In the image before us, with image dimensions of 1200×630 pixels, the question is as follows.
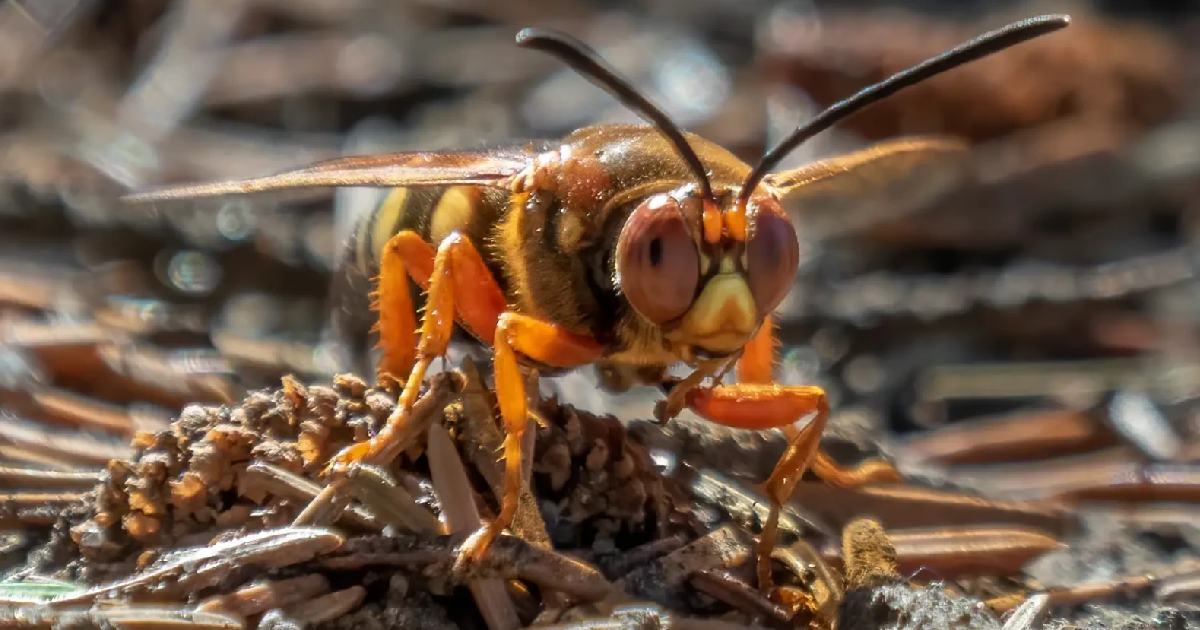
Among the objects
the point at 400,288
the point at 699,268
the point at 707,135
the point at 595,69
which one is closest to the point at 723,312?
the point at 699,268

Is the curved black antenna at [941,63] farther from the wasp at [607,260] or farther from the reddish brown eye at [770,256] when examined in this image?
the reddish brown eye at [770,256]

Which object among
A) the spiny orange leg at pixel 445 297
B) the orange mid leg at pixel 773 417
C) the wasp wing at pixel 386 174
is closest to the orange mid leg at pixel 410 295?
the spiny orange leg at pixel 445 297

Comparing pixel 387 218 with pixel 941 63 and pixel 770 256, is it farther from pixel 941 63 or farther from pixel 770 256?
pixel 941 63

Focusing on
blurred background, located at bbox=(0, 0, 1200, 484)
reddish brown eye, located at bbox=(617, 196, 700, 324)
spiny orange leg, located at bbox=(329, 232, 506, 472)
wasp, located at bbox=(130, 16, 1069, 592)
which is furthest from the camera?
blurred background, located at bbox=(0, 0, 1200, 484)

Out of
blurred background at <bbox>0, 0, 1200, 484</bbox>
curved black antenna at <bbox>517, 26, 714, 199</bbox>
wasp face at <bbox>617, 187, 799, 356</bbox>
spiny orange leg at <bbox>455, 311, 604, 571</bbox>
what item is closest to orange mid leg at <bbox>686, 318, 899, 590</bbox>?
wasp face at <bbox>617, 187, 799, 356</bbox>

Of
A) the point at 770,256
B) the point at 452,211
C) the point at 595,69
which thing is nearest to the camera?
the point at 595,69

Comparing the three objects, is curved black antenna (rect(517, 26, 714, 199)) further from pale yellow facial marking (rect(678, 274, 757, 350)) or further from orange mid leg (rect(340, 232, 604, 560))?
orange mid leg (rect(340, 232, 604, 560))
